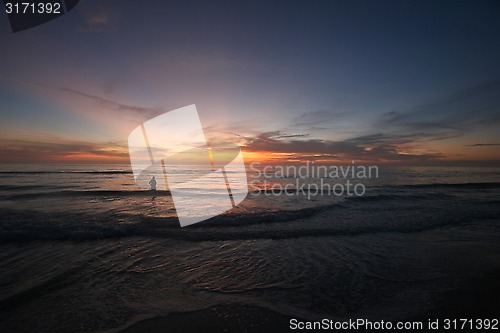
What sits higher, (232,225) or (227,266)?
(227,266)

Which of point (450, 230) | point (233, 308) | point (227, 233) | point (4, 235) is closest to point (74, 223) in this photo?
point (4, 235)

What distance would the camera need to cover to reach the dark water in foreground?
4164 millimetres

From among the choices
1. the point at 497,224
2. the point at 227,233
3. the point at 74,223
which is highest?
the point at 74,223

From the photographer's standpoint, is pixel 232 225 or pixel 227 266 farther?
pixel 232 225

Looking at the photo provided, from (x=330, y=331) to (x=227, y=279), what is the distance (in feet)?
8.29

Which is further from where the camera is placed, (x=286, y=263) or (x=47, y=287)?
(x=286, y=263)

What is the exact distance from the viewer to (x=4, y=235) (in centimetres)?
810

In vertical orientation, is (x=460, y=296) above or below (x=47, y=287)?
below

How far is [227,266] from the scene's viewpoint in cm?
605

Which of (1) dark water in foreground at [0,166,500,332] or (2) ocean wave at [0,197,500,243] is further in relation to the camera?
(2) ocean wave at [0,197,500,243]

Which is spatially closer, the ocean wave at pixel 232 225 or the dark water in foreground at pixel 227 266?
the dark water in foreground at pixel 227 266

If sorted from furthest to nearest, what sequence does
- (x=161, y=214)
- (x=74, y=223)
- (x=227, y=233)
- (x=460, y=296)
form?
1. (x=161, y=214)
2. (x=74, y=223)
3. (x=227, y=233)
4. (x=460, y=296)

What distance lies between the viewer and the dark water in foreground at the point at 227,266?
4.16m

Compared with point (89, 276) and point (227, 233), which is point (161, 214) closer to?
point (227, 233)
